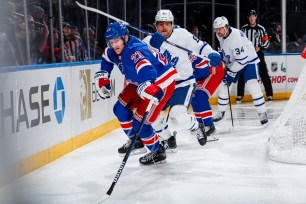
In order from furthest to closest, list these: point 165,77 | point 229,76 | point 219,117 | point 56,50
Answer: point 219,117 < point 229,76 < point 56,50 < point 165,77

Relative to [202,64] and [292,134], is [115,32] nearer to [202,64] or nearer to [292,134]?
[292,134]

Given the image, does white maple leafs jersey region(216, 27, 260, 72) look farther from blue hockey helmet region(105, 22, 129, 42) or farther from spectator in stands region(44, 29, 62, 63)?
blue hockey helmet region(105, 22, 129, 42)

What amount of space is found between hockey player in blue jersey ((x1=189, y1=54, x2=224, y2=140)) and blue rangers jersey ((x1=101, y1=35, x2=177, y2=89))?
1158 mm

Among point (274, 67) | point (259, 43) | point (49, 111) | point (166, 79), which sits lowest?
point (49, 111)

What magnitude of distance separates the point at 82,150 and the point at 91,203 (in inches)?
66.0

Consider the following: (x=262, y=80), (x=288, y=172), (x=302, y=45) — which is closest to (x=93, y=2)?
(x=262, y=80)

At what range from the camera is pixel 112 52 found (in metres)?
3.92

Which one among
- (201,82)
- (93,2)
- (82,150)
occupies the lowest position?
(82,150)

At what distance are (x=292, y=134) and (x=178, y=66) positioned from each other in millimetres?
1011

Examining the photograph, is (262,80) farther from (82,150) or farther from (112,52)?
(112,52)

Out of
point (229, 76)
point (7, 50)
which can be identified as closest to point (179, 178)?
point (7, 50)

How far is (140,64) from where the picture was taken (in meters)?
3.54

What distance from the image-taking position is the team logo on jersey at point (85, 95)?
4.88 m

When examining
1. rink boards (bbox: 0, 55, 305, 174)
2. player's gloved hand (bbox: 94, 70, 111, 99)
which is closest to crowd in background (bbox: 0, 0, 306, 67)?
rink boards (bbox: 0, 55, 305, 174)
